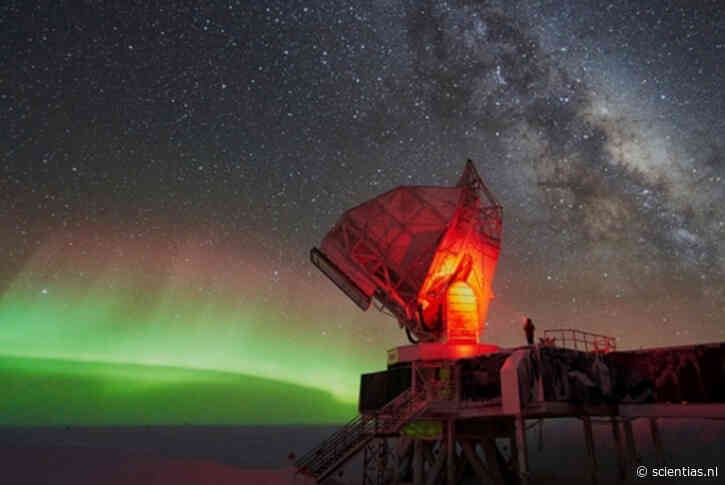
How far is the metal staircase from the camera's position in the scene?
25578 mm

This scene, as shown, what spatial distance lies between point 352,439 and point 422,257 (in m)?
10.8

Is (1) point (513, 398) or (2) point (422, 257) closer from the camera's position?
(1) point (513, 398)

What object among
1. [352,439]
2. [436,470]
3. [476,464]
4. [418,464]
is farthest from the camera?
[476,464]

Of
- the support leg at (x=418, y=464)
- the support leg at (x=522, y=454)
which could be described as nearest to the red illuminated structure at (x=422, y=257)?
the support leg at (x=418, y=464)

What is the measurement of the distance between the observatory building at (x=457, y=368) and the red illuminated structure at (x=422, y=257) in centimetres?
7

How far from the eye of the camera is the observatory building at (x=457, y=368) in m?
22.0

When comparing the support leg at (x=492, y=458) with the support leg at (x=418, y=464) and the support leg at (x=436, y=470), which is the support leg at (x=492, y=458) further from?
the support leg at (x=418, y=464)

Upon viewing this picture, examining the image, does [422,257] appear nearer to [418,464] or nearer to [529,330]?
[529,330]

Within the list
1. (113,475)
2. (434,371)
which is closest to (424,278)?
(434,371)

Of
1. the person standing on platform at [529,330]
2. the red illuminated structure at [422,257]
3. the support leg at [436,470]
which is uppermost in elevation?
the red illuminated structure at [422,257]

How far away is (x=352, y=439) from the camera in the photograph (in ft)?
86.1

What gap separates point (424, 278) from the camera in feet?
95.2

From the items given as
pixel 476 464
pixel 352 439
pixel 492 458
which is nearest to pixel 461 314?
pixel 476 464

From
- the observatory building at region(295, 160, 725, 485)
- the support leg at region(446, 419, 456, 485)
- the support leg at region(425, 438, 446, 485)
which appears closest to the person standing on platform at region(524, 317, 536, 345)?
the observatory building at region(295, 160, 725, 485)
